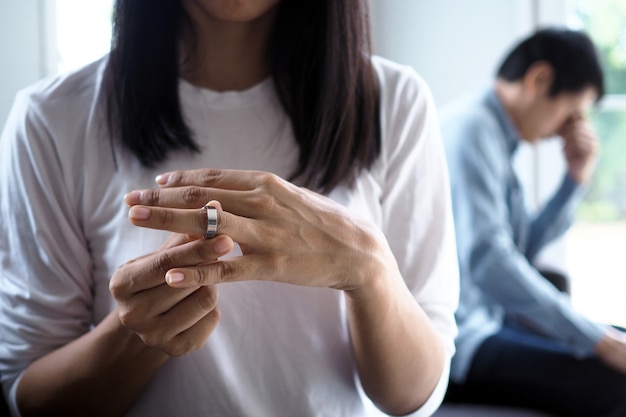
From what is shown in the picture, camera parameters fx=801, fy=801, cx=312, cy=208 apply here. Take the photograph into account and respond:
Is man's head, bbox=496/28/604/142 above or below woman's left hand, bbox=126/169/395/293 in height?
below

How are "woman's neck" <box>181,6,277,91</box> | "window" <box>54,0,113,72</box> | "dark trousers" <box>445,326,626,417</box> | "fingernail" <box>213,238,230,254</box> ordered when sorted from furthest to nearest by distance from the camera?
"window" <box>54,0,113,72</box>
"dark trousers" <box>445,326,626,417</box>
"woman's neck" <box>181,6,277,91</box>
"fingernail" <box>213,238,230,254</box>

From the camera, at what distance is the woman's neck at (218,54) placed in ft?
3.28

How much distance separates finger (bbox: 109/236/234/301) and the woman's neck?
32cm

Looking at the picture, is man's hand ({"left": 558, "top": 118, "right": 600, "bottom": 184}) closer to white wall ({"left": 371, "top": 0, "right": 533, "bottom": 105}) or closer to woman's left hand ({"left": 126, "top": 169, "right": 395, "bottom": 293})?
white wall ({"left": 371, "top": 0, "right": 533, "bottom": 105})

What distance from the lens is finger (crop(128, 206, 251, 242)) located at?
70 cm

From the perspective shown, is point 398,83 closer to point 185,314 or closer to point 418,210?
point 418,210

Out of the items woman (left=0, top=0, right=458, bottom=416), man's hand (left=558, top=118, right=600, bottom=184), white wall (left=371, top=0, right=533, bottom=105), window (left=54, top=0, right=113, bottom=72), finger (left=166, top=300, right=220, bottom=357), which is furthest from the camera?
white wall (left=371, top=0, right=533, bottom=105)

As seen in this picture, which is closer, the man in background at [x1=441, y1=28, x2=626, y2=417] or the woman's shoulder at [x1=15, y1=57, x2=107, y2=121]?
the woman's shoulder at [x1=15, y1=57, x2=107, y2=121]

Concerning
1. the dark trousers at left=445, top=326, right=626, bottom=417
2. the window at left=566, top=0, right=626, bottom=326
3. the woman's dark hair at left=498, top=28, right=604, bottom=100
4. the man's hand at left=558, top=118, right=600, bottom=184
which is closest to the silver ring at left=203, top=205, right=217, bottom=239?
the dark trousers at left=445, top=326, right=626, bottom=417

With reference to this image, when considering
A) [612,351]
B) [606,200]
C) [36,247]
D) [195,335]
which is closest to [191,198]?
[195,335]

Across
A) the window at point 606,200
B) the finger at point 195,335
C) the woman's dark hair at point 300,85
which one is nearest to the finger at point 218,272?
the finger at point 195,335

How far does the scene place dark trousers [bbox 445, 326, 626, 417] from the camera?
193 centimetres

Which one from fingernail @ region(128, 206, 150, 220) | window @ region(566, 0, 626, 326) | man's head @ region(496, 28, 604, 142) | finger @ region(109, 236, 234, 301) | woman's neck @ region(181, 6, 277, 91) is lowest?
window @ region(566, 0, 626, 326)

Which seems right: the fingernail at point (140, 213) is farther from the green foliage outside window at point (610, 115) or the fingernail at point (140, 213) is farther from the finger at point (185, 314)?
the green foliage outside window at point (610, 115)
